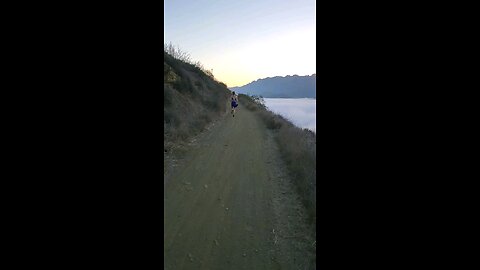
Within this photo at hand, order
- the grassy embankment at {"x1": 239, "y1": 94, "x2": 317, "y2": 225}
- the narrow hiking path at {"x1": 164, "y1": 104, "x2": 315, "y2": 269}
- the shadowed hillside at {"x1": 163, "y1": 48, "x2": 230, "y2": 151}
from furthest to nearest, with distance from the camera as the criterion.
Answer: the shadowed hillside at {"x1": 163, "y1": 48, "x2": 230, "y2": 151}
the grassy embankment at {"x1": 239, "y1": 94, "x2": 317, "y2": 225}
the narrow hiking path at {"x1": 164, "y1": 104, "x2": 315, "y2": 269}

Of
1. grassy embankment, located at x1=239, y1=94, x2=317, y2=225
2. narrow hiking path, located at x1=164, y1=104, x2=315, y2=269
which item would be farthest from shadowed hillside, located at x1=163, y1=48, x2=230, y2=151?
grassy embankment, located at x1=239, y1=94, x2=317, y2=225

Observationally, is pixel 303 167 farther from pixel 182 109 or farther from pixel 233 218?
pixel 182 109

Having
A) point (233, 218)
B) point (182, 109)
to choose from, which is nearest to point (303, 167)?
point (233, 218)

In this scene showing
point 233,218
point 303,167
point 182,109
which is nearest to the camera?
point 233,218

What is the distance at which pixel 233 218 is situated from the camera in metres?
4.46

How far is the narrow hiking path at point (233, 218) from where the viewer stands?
11.5 feet

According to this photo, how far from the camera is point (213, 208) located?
4.77m

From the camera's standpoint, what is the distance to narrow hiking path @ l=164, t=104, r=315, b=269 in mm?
3512

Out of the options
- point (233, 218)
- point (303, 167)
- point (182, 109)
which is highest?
point (182, 109)

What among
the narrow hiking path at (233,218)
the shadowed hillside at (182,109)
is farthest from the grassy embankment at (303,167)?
the shadowed hillside at (182,109)

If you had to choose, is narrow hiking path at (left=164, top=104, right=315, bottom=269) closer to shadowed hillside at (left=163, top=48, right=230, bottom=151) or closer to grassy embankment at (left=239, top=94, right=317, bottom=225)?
grassy embankment at (left=239, top=94, right=317, bottom=225)

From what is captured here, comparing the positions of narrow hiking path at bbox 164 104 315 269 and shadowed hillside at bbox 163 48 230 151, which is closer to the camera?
narrow hiking path at bbox 164 104 315 269

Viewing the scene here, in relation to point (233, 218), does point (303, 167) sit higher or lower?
higher
